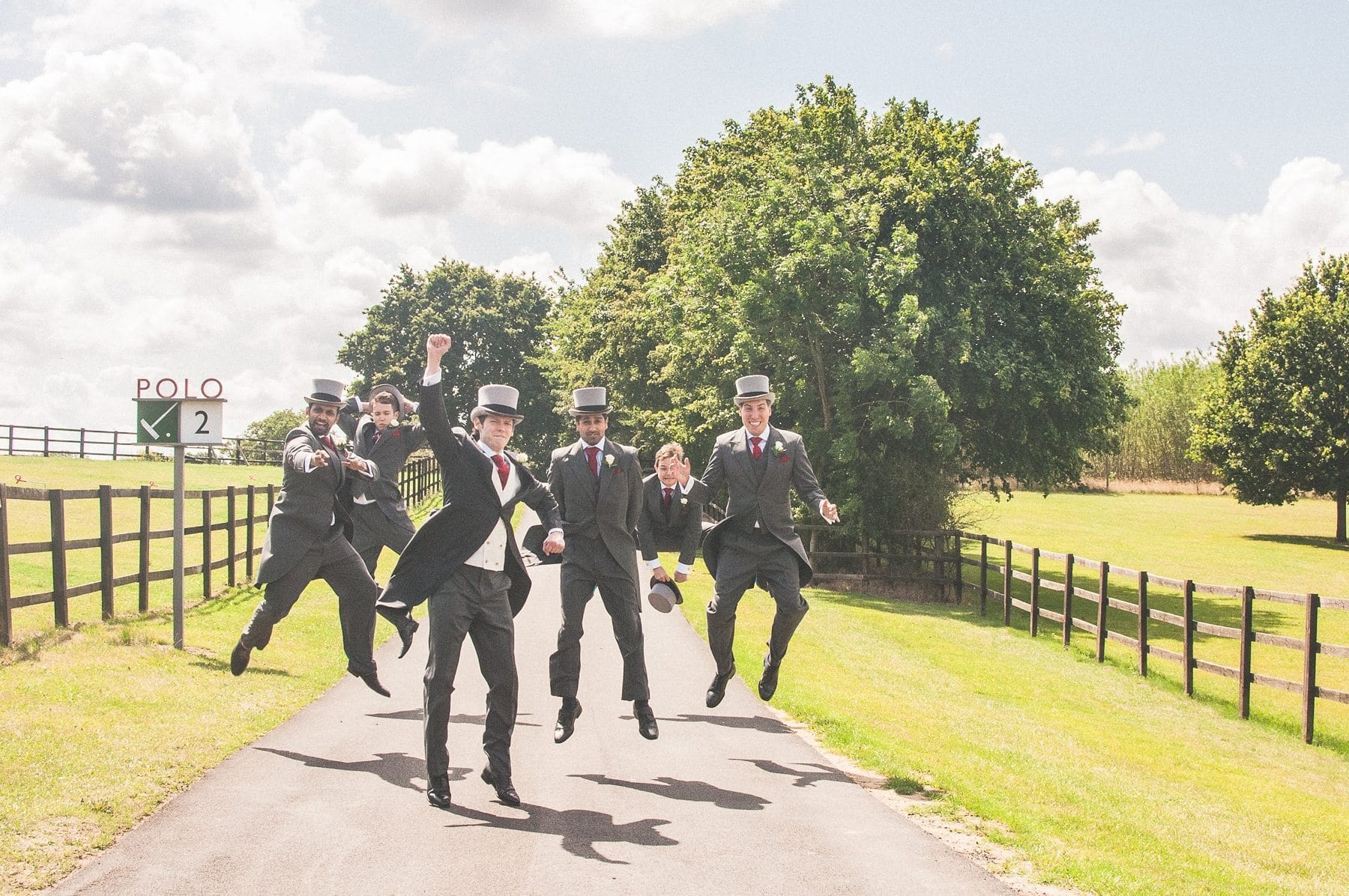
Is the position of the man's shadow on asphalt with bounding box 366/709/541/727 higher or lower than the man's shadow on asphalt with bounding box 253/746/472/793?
lower

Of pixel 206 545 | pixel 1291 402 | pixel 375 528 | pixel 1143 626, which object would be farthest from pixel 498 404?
pixel 1291 402

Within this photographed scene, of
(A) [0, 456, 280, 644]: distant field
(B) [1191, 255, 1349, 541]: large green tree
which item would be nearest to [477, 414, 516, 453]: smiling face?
(A) [0, 456, 280, 644]: distant field

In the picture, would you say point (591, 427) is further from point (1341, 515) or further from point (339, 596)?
point (1341, 515)

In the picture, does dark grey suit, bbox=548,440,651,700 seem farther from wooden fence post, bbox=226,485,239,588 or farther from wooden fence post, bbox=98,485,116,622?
wooden fence post, bbox=226,485,239,588

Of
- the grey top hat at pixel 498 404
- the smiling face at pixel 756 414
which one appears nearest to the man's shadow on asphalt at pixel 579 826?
the grey top hat at pixel 498 404

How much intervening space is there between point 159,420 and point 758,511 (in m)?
6.59

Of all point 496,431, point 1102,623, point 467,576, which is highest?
point 496,431

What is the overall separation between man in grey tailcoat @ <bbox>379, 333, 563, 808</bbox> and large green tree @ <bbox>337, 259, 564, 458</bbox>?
188ft

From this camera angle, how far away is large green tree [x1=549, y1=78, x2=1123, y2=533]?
→ 25.6 m

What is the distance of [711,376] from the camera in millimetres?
28688

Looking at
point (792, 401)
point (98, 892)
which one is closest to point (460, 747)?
point (98, 892)

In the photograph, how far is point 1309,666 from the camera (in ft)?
42.4

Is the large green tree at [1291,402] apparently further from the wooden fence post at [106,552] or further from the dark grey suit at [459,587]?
the dark grey suit at [459,587]

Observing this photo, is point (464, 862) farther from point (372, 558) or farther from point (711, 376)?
point (711, 376)
